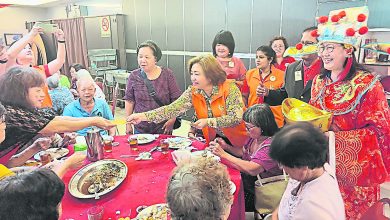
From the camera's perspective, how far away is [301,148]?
1164 mm

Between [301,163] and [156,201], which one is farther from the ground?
[301,163]

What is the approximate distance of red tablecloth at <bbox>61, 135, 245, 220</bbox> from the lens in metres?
1.39

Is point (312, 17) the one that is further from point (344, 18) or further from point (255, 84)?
point (344, 18)

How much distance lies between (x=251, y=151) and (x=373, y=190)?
2.62 feet

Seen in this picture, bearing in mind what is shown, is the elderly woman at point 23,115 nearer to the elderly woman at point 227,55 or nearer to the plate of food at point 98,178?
the plate of food at point 98,178

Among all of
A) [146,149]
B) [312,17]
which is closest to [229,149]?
[146,149]

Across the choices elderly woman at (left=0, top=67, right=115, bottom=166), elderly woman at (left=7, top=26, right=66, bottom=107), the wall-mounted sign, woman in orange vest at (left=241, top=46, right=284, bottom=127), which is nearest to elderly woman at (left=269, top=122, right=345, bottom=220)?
elderly woman at (left=0, top=67, right=115, bottom=166)

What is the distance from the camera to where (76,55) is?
888 centimetres

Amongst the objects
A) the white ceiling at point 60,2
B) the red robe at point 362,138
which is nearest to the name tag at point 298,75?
the red robe at point 362,138

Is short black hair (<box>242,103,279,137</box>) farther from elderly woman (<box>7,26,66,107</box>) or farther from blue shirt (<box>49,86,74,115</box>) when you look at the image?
blue shirt (<box>49,86,74,115</box>)

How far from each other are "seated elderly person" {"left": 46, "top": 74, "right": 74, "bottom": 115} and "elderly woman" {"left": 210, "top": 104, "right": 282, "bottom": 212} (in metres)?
2.35

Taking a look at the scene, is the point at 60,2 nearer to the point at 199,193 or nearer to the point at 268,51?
the point at 268,51

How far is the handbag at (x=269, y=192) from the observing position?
1.75m

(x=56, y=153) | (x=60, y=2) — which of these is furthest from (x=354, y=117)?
(x=60, y=2)
